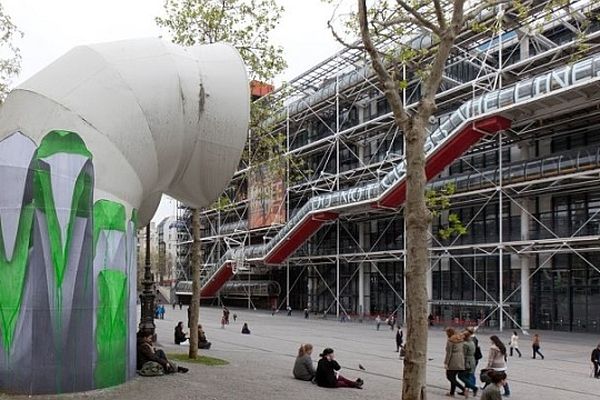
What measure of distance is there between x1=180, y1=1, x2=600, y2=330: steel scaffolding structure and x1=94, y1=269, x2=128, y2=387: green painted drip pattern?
851 cm

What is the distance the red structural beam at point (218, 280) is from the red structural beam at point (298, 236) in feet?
17.5

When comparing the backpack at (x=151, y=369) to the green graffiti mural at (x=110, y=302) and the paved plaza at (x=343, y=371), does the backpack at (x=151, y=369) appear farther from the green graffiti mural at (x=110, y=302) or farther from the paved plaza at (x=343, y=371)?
the green graffiti mural at (x=110, y=302)

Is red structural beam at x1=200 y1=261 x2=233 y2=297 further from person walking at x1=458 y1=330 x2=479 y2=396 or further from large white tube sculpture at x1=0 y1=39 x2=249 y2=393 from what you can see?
large white tube sculpture at x1=0 y1=39 x2=249 y2=393

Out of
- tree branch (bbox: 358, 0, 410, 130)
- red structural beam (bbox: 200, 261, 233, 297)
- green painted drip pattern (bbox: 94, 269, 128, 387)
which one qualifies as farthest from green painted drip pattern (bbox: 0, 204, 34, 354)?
red structural beam (bbox: 200, 261, 233, 297)

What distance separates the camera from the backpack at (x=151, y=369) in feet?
36.2

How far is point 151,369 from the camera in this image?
1111 cm

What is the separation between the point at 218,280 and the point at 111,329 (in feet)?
128

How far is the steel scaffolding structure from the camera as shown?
27.3 m

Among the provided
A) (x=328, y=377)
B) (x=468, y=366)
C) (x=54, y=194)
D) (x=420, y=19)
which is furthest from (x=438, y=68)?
(x=328, y=377)

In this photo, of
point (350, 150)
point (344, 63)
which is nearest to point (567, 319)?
point (350, 150)

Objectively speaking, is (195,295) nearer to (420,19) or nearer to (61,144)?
(61,144)

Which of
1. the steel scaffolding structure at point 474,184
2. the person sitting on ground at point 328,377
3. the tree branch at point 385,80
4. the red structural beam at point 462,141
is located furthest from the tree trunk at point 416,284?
the red structural beam at point 462,141

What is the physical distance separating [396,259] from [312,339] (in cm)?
1315

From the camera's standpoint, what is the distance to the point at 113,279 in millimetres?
9625
